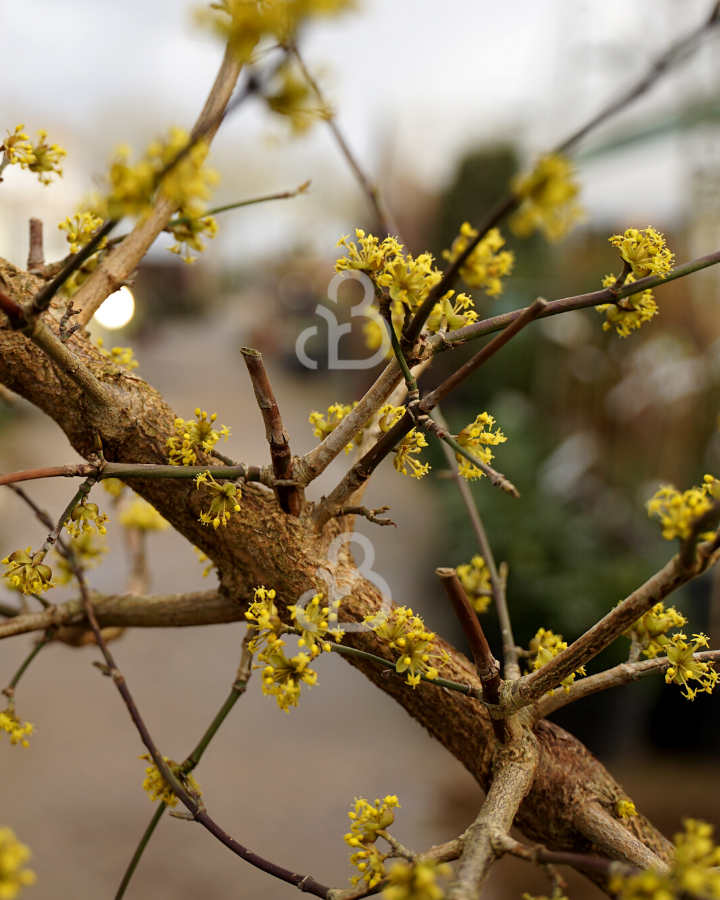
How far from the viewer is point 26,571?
0.90ft

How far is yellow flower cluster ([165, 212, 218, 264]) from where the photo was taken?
0.36 metres

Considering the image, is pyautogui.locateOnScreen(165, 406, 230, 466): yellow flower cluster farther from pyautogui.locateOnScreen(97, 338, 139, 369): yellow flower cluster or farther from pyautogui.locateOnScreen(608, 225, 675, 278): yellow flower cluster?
pyautogui.locateOnScreen(608, 225, 675, 278): yellow flower cluster

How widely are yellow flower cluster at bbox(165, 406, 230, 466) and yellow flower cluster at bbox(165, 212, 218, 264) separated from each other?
0.10m

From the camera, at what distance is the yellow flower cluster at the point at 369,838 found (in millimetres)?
263

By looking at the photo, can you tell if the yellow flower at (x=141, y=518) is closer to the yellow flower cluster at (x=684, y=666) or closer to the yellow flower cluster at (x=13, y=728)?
the yellow flower cluster at (x=13, y=728)

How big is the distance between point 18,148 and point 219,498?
183 millimetres

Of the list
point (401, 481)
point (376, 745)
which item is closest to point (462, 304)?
point (376, 745)

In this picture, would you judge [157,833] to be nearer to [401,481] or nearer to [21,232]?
[401,481]

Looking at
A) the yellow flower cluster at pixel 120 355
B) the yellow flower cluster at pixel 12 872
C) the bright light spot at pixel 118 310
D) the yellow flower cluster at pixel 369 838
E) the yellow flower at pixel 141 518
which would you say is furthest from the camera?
the bright light spot at pixel 118 310

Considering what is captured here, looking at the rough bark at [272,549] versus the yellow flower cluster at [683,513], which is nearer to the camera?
the yellow flower cluster at [683,513]

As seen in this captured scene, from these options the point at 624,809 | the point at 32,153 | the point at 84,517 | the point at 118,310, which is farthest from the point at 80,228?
the point at 118,310

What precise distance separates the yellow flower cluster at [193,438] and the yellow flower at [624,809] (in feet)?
0.85

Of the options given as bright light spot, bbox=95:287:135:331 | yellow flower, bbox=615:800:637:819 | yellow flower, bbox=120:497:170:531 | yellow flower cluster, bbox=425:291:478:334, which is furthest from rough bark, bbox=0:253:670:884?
bright light spot, bbox=95:287:135:331

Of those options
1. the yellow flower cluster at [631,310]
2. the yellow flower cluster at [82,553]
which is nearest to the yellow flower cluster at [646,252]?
the yellow flower cluster at [631,310]
